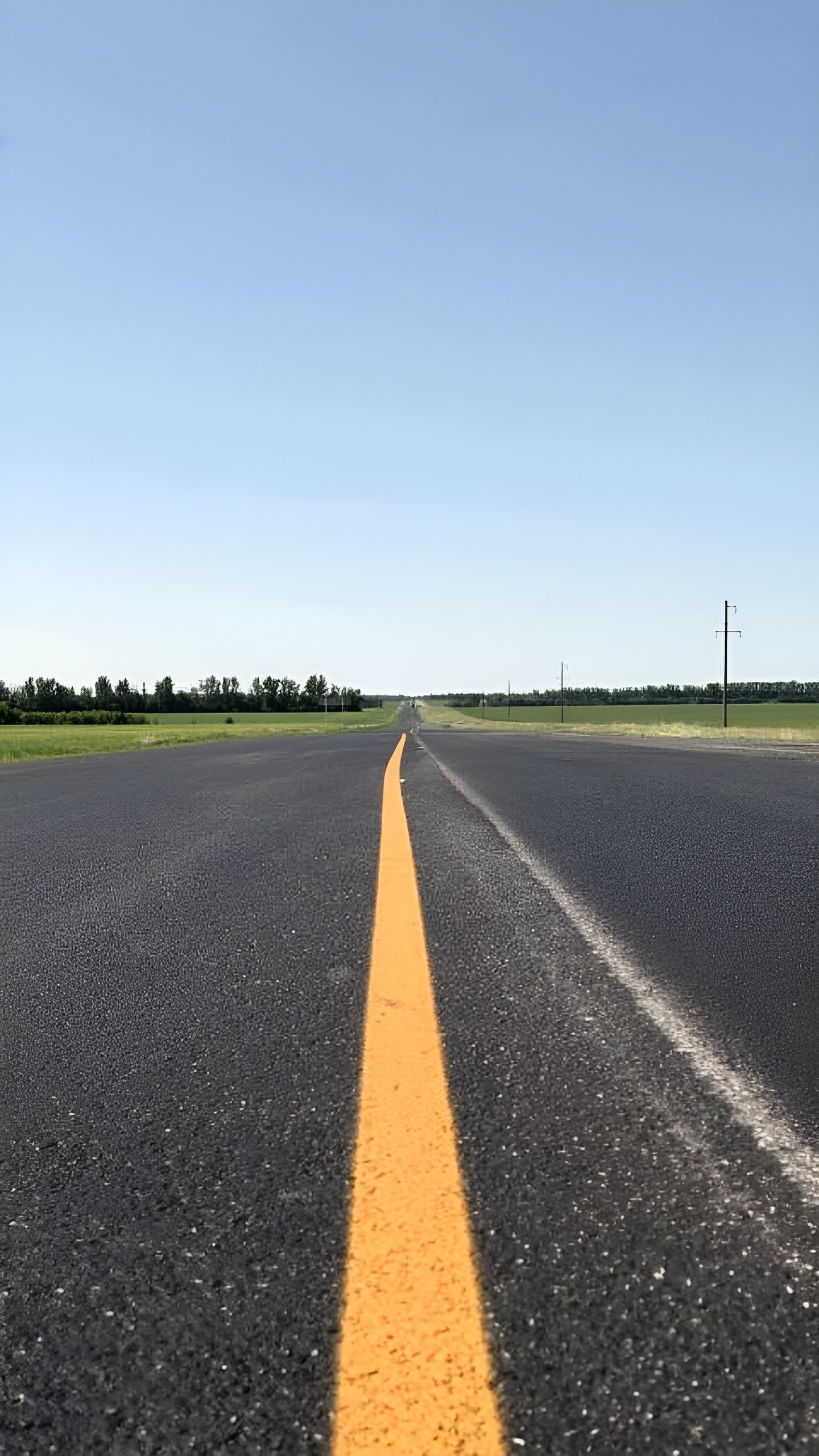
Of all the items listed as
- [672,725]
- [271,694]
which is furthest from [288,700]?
[672,725]

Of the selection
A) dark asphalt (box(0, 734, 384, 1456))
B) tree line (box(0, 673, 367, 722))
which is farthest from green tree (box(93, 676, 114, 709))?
dark asphalt (box(0, 734, 384, 1456))

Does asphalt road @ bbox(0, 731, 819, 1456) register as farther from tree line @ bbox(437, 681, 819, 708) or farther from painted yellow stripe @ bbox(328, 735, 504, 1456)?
tree line @ bbox(437, 681, 819, 708)

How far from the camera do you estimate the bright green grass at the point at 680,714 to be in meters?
71.4

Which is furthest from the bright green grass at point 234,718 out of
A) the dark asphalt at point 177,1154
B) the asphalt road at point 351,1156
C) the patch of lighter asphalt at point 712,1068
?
the patch of lighter asphalt at point 712,1068


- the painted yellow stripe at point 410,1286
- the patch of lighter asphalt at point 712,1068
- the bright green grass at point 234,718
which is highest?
the bright green grass at point 234,718

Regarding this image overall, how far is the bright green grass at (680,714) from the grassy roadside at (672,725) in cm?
7

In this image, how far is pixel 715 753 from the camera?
17.5 metres

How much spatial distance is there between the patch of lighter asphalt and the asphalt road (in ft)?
0.06

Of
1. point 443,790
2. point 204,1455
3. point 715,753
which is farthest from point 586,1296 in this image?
point 715,753

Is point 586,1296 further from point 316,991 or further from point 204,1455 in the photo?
point 316,991

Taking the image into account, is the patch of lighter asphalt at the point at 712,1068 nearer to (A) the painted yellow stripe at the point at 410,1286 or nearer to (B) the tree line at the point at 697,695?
(A) the painted yellow stripe at the point at 410,1286

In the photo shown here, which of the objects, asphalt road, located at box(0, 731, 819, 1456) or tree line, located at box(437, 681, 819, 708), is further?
tree line, located at box(437, 681, 819, 708)

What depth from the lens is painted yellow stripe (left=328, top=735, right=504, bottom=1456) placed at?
3.35 ft

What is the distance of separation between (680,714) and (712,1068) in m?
102
